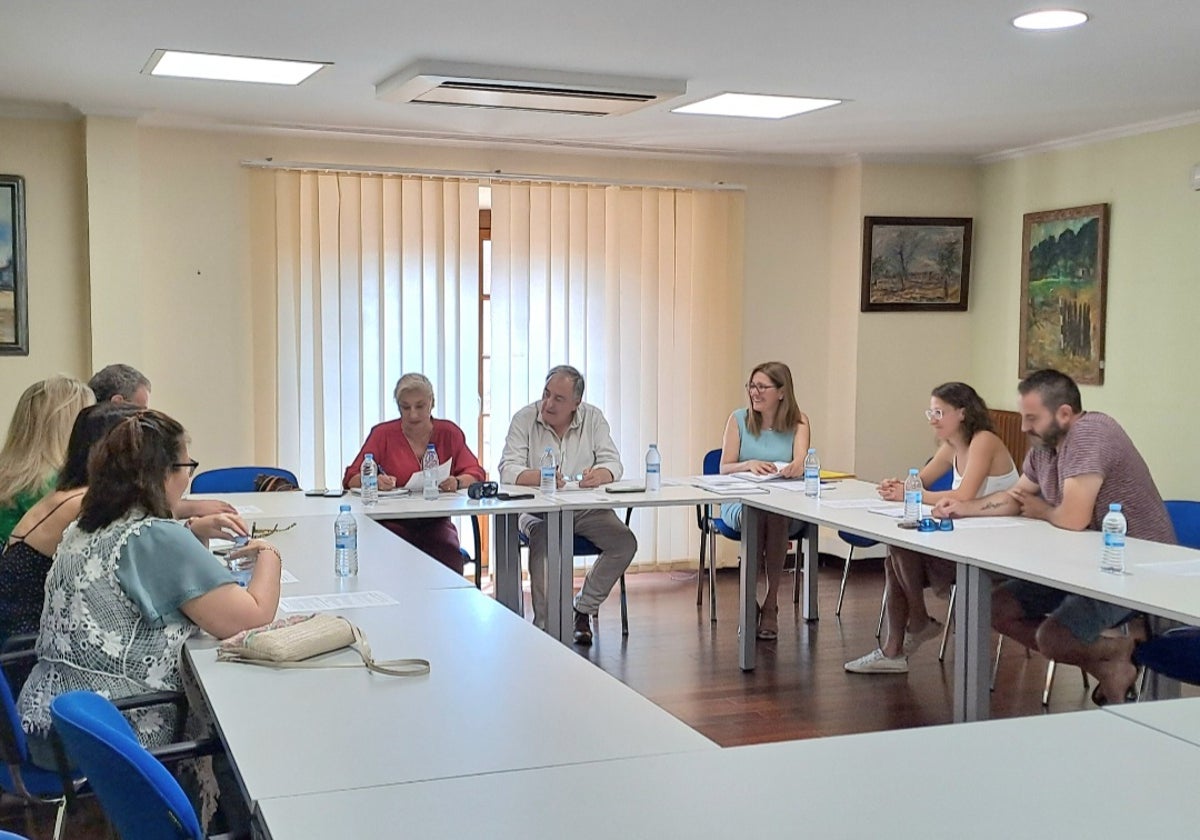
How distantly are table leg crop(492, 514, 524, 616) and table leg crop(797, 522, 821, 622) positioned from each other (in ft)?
4.89

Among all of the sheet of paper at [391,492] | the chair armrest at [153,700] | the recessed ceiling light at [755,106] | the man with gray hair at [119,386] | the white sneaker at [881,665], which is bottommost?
the white sneaker at [881,665]

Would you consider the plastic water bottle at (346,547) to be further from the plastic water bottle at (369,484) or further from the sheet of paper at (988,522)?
the sheet of paper at (988,522)

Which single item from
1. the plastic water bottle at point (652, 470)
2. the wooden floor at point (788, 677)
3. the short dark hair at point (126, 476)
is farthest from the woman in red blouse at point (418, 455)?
the short dark hair at point (126, 476)

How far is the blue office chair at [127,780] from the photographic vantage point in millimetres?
1713

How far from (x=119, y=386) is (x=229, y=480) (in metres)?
0.75

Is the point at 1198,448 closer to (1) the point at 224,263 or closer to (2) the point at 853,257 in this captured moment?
(2) the point at 853,257

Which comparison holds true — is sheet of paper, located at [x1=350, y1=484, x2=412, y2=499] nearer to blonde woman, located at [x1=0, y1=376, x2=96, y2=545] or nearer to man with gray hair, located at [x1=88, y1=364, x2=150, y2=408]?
man with gray hair, located at [x1=88, y1=364, x2=150, y2=408]

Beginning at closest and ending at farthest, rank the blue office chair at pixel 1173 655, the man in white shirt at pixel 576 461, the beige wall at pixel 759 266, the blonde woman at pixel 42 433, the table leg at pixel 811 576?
the blue office chair at pixel 1173 655 < the blonde woman at pixel 42 433 < the man in white shirt at pixel 576 461 < the beige wall at pixel 759 266 < the table leg at pixel 811 576

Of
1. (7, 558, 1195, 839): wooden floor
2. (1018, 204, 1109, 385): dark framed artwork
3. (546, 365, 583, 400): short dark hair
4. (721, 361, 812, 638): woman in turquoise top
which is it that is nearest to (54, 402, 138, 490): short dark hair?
(7, 558, 1195, 839): wooden floor

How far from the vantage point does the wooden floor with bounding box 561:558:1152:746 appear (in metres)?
4.45

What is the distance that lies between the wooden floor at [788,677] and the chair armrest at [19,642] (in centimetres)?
219

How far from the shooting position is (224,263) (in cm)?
615

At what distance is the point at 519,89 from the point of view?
16.0ft

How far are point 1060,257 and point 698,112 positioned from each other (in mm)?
2208
